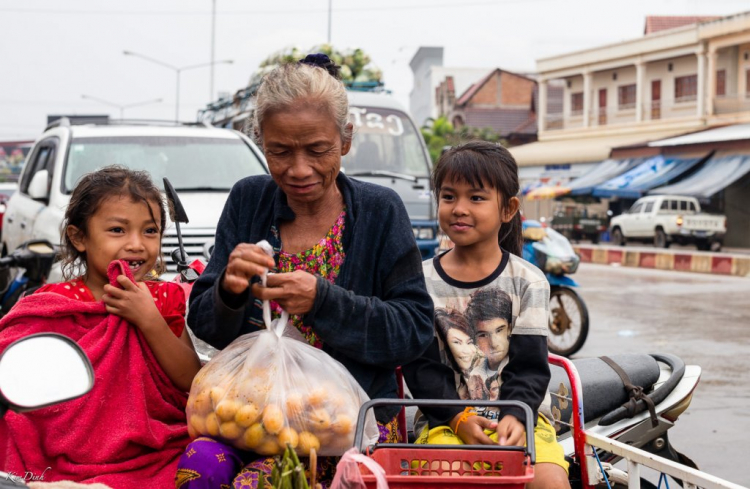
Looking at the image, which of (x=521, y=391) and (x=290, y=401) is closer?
(x=290, y=401)

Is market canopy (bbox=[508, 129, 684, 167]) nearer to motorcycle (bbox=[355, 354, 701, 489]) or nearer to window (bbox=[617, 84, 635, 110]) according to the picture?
window (bbox=[617, 84, 635, 110])

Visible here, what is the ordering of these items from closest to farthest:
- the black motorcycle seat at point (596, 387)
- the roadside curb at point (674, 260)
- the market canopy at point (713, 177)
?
the black motorcycle seat at point (596, 387), the roadside curb at point (674, 260), the market canopy at point (713, 177)

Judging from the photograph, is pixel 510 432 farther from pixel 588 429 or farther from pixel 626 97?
pixel 626 97

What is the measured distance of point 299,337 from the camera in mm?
2270

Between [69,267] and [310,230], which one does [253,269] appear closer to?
[310,230]

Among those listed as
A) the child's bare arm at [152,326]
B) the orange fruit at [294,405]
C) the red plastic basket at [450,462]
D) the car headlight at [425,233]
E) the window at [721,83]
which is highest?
the window at [721,83]

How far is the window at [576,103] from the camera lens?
42125 millimetres

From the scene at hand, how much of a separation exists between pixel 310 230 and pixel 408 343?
16.7 inches

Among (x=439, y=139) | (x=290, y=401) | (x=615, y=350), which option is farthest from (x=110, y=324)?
(x=439, y=139)

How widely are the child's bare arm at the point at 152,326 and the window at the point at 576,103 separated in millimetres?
41498

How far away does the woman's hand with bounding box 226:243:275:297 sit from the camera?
2.05m

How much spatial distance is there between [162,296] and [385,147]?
10656 mm

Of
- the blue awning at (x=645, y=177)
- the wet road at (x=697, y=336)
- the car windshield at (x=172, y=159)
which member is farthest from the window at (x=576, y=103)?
the car windshield at (x=172, y=159)

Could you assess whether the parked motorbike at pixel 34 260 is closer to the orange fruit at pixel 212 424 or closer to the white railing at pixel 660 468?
the orange fruit at pixel 212 424
